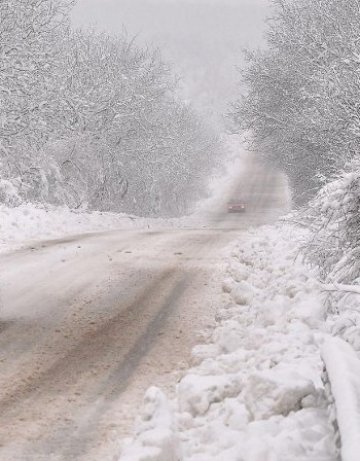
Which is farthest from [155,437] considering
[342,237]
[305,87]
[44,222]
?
[305,87]

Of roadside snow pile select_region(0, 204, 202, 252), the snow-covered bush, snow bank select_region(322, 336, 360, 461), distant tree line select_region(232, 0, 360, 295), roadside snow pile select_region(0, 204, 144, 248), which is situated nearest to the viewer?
snow bank select_region(322, 336, 360, 461)

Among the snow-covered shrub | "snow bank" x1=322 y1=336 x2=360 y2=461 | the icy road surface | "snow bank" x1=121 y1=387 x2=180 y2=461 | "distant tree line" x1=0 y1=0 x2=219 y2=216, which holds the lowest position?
the icy road surface

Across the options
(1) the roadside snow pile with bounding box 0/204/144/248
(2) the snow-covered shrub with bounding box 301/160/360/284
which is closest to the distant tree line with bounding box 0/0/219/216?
(1) the roadside snow pile with bounding box 0/204/144/248

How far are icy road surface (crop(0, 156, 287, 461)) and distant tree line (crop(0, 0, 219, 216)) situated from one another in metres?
8.71

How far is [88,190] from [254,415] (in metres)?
26.8

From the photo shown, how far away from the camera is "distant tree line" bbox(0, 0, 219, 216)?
19531 millimetres

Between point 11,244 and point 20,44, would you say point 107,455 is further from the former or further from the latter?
point 20,44

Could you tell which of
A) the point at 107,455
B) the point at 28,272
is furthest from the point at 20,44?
the point at 107,455

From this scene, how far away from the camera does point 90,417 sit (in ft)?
13.9

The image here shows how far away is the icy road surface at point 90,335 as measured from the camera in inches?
160

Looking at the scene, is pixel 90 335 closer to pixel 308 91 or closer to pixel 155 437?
pixel 155 437

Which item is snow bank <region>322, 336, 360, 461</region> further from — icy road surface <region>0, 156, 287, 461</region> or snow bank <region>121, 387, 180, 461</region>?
icy road surface <region>0, 156, 287, 461</region>

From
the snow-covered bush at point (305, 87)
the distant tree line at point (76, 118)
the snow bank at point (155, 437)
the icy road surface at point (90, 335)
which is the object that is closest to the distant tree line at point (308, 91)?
the snow-covered bush at point (305, 87)

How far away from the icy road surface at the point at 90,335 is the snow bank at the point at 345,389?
149 centimetres
